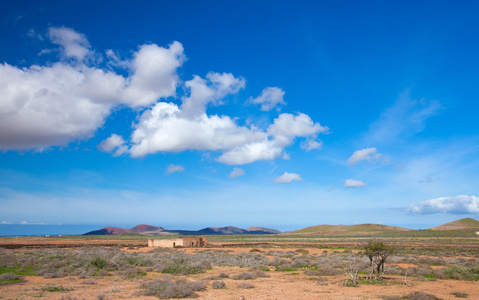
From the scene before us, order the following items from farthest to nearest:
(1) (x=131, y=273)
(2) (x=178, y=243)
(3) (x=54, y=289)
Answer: (2) (x=178, y=243), (1) (x=131, y=273), (3) (x=54, y=289)

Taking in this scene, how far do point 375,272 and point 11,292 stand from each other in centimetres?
2139

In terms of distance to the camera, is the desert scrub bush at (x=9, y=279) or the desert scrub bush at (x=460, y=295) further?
the desert scrub bush at (x=9, y=279)

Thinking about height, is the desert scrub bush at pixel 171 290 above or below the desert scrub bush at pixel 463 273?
above

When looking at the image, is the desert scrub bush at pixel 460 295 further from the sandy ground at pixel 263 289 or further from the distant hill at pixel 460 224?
the distant hill at pixel 460 224

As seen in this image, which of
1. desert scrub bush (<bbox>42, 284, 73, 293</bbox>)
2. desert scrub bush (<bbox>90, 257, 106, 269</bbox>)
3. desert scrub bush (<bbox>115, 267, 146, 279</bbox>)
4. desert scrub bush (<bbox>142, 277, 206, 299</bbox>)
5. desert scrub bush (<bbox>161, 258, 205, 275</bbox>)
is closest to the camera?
desert scrub bush (<bbox>142, 277, 206, 299</bbox>)

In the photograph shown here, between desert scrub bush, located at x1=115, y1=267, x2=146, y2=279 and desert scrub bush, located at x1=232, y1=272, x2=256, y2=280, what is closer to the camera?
desert scrub bush, located at x1=232, y1=272, x2=256, y2=280

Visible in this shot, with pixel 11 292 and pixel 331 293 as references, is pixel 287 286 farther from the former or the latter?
pixel 11 292

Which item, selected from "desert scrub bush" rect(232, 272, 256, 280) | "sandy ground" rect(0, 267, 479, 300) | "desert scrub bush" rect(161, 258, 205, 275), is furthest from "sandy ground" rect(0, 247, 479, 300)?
"desert scrub bush" rect(161, 258, 205, 275)

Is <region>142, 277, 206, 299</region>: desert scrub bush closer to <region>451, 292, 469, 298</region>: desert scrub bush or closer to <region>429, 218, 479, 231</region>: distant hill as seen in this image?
<region>451, 292, 469, 298</region>: desert scrub bush

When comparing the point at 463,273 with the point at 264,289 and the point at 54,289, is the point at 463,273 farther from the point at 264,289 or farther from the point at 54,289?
the point at 54,289

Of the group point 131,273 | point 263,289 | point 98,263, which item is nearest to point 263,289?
point 263,289

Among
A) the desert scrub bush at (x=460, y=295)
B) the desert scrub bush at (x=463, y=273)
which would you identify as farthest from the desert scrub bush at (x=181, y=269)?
the desert scrub bush at (x=463, y=273)

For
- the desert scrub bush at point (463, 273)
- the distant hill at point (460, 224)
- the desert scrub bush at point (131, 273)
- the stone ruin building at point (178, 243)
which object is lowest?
the distant hill at point (460, 224)

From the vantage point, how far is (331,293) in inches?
629
